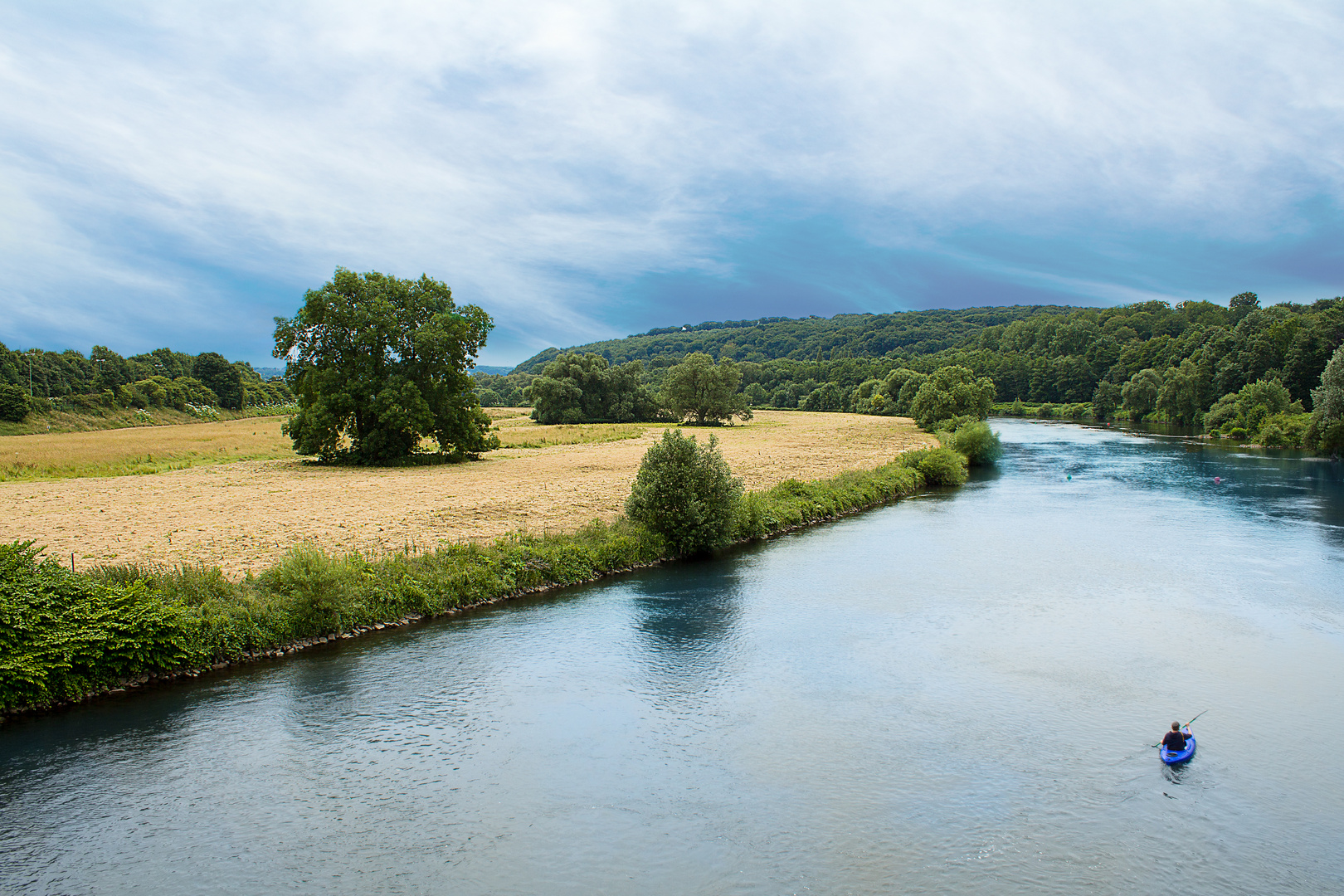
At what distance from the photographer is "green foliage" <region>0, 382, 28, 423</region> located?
7594 cm

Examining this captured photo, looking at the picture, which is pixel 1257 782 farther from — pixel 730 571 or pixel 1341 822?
pixel 730 571

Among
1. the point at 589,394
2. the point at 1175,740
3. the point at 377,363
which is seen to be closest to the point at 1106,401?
the point at 589,394

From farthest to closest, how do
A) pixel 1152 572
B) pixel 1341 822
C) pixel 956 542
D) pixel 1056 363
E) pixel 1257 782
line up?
pixel 1056 363 → pixel 956 542 → pixel 1152 572 → pixel 1257 782 → pixel 1341 822

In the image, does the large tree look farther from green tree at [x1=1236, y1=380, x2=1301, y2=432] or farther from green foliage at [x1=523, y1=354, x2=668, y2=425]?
green tree at [x1=1236, y1=380, x2=1301, y2=432]

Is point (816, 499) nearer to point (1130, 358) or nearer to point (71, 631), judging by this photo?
point (71, 631)

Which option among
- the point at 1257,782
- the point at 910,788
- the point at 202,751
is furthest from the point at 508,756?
the point at 1257,782

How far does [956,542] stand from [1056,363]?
133 metres

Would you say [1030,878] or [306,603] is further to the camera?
[306,603]

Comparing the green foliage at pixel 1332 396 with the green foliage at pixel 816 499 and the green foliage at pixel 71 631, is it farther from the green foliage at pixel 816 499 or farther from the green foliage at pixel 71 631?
the green foliage at pixel 71 631

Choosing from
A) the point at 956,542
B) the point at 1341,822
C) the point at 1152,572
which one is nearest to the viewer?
the point at 1341,822

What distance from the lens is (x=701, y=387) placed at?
93438 mm

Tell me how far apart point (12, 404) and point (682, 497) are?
80.7 metres

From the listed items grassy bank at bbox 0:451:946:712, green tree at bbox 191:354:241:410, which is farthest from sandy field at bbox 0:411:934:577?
green tree at bbox 191:354:241:410

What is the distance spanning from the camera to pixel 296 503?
30.9 meters
